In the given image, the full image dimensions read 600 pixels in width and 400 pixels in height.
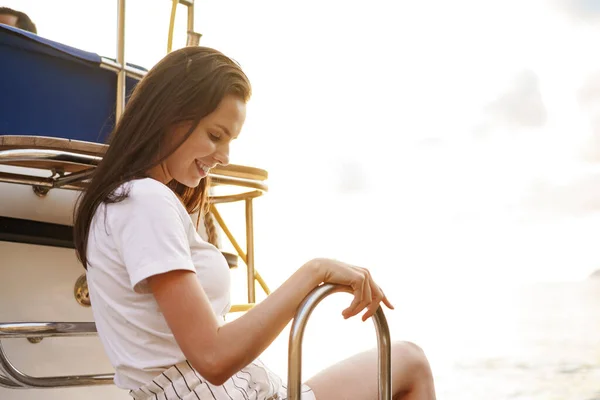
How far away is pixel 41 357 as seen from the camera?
1.35 metres

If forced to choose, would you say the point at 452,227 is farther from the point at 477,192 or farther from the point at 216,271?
the point at 216,271

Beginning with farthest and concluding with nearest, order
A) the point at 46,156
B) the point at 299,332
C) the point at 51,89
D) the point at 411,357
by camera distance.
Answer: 1. the point at 51,89
2. the point at 46,156
3. the point at 411,357
4. the point at 299,332

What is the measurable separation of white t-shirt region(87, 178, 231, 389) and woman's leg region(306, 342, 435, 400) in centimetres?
20

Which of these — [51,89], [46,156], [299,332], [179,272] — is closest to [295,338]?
[299,332]

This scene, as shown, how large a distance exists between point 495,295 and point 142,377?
3.35m

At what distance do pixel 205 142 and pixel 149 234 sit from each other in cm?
17

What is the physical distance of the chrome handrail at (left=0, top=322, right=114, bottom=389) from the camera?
1.15m

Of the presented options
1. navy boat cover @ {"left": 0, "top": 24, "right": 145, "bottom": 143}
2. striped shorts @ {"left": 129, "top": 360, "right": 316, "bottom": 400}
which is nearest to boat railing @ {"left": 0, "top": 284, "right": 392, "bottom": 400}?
striped shorts @ {"left": 129, "top": 360, "right": 316, "bottom": 400}

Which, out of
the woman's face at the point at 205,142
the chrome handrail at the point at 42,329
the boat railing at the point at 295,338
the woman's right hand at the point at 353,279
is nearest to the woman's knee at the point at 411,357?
the boat railing at the point at 295,338

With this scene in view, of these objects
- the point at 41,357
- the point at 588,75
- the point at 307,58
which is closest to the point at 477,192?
the point at 588,75

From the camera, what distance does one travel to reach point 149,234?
759 mm

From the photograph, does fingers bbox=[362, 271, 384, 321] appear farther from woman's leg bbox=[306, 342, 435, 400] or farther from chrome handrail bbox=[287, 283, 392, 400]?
woman's leg bbox=[306, 342, 435, 400]

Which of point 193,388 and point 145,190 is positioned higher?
point 145,190

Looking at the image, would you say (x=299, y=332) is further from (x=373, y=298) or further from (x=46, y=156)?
(x=46, y=156)
